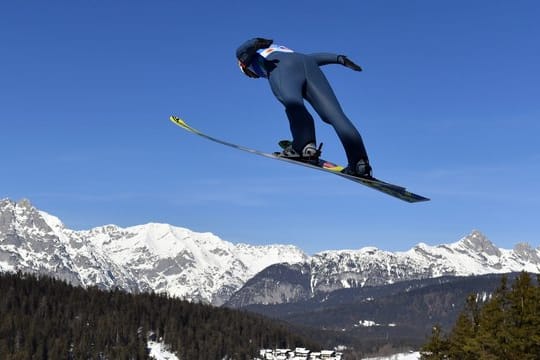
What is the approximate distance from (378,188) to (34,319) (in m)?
184

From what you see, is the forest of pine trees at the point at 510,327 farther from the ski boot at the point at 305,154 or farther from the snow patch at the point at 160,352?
the snow patch at the point at 160,352

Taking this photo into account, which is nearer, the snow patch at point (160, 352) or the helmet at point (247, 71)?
the helmet at point (247, 71)

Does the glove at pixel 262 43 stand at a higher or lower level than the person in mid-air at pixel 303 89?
higher

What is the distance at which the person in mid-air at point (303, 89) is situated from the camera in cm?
1118

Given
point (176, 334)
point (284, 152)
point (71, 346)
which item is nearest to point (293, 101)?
point (284, 152)

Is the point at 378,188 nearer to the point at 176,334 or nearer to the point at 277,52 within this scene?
the point at 277,52

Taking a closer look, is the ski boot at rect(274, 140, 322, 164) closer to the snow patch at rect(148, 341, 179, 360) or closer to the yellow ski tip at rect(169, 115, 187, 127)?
the yellow ski tip at rect(169, 115, 187, 127)

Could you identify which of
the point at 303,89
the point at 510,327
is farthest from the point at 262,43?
the point at 510,327

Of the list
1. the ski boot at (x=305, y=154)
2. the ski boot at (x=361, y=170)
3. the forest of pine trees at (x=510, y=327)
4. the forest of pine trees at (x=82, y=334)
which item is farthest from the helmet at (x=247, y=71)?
the forest of pine trees at (x=82, y=334)

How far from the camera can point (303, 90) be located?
37.8 ft

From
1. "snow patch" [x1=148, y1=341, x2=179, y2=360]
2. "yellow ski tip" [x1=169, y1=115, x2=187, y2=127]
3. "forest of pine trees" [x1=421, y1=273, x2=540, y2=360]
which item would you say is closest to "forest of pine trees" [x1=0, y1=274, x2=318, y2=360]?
"snow patch" [x1=148, y1=341, x2=179, y2=360]

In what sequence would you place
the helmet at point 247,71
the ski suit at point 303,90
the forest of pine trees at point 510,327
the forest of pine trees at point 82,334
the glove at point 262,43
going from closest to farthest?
the ski suit at point 303,90, the glove at point 262,43, the helmet at point 247,71, the forest of pine trees at point 510,327, the forest of pine trees at point 82,334

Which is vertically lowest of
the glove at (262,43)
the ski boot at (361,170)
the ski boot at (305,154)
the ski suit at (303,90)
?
the ski boot at (361,170)

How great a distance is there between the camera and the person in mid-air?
11.2 metres
